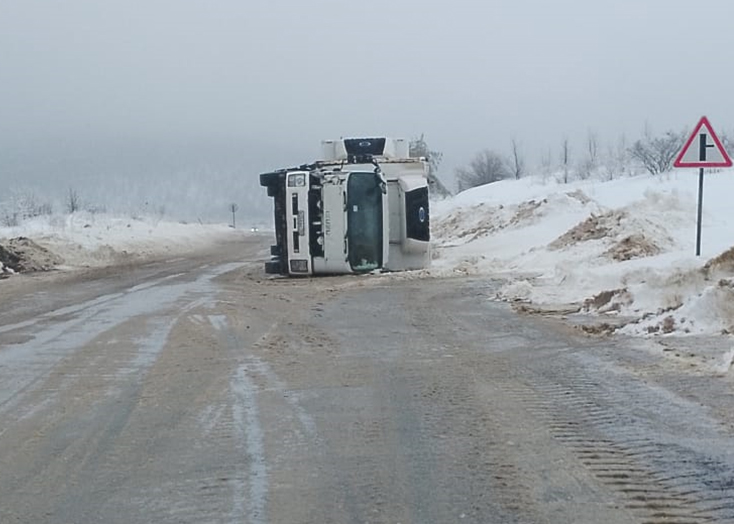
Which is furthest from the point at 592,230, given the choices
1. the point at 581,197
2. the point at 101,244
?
the point at 101,244

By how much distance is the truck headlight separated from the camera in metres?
20.3

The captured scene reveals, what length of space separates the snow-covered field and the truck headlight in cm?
305

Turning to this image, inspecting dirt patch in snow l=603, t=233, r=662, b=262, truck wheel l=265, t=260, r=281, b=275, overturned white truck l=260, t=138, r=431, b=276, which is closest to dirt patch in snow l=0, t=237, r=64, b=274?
truck wheel l=265, t=260, r=281, b=275

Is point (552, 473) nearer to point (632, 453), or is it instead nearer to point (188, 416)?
point (632, 453)

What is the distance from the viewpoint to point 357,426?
685 centimetres

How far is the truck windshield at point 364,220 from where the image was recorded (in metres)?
20.3

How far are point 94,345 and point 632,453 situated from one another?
6.90 metres

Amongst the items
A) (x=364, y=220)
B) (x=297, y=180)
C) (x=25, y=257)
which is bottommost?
(x=25, y=257)

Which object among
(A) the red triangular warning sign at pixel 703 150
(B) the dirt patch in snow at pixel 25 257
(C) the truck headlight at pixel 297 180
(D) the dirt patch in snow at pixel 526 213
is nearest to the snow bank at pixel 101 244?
(B) the dirt patch in snow at pixel 25 257

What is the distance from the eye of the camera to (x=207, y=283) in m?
20.6

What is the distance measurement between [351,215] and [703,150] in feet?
26.3

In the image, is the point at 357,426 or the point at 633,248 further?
the point at 633,248

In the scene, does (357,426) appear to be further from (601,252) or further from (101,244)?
(101,244)

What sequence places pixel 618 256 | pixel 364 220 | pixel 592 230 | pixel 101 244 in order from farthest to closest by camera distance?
pixel 101 244, pixel 592 230, pixel 364 220, pixel 618 256
